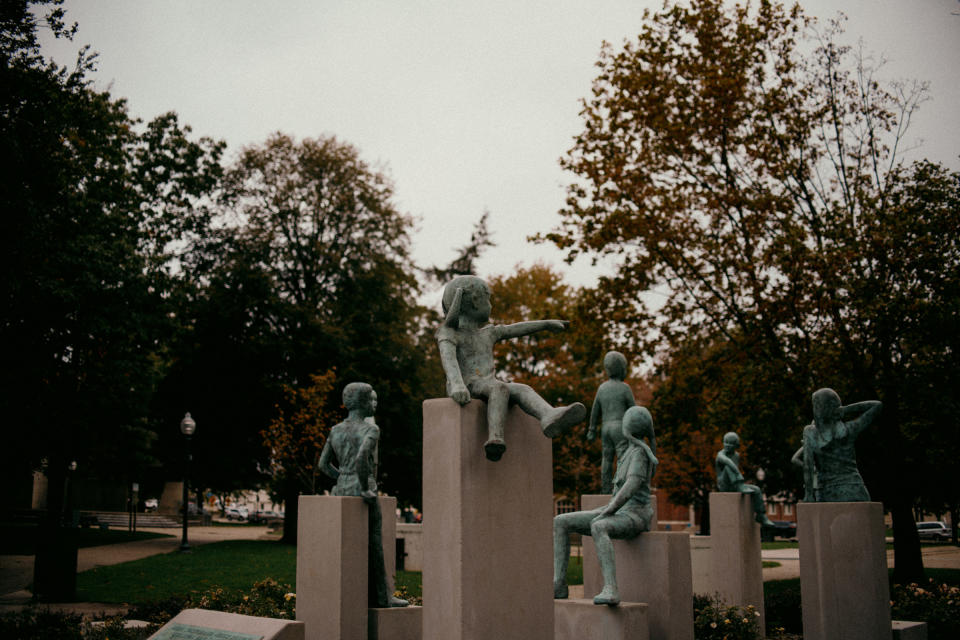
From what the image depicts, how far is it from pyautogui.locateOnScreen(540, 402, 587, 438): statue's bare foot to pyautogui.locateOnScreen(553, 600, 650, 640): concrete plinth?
9.28ft

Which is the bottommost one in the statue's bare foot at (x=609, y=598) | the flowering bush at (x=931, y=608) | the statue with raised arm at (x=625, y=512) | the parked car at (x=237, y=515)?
the parked car at (x=237, y=515)

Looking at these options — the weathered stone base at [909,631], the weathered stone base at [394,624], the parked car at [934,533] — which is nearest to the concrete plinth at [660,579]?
the weathered stone base at [394,624]

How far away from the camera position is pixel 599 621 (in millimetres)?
7723

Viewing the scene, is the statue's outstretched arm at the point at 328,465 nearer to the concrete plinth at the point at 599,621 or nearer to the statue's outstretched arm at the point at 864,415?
the concrete plinth at the point at 599,621

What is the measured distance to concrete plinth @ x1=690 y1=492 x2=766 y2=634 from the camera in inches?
498

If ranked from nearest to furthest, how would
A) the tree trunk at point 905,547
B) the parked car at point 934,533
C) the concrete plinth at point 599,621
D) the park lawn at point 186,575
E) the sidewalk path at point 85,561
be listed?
the concrete plinth at point 599,621 < the sidewalk path at point 85,561 < the park lawn at point 186,575 < the tree trunk at point 905,547 < the parked car at point 934,533

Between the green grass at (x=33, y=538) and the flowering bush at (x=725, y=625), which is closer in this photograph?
the flowering bush at (x=725, y=625)

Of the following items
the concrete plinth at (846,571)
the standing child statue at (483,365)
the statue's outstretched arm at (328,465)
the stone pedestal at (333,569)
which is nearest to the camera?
the standing child statue at (483,365)

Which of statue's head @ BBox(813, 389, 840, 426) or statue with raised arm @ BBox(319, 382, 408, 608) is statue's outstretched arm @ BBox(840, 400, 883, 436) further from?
statue with raised arm @ BBox(319, 382, 408, 608)

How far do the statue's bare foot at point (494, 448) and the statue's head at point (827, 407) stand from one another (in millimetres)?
5173

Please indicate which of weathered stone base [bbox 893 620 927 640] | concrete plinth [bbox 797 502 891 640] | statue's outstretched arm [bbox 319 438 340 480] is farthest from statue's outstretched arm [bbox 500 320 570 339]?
weathered stone base [bbox 893 620 927 640]

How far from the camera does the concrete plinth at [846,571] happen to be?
8.89 m

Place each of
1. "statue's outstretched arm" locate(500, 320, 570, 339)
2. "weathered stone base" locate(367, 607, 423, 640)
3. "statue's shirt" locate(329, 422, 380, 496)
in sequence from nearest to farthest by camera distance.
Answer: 1. "statue's outstretched arm" locate(500, 320, 570, 339)
2. "weathered stone base" locate(367, 607, 423, 640)
3. "statue's shirt" locate(329, 422, 380, 496)

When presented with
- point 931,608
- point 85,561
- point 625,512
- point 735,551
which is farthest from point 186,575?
point 931,608
